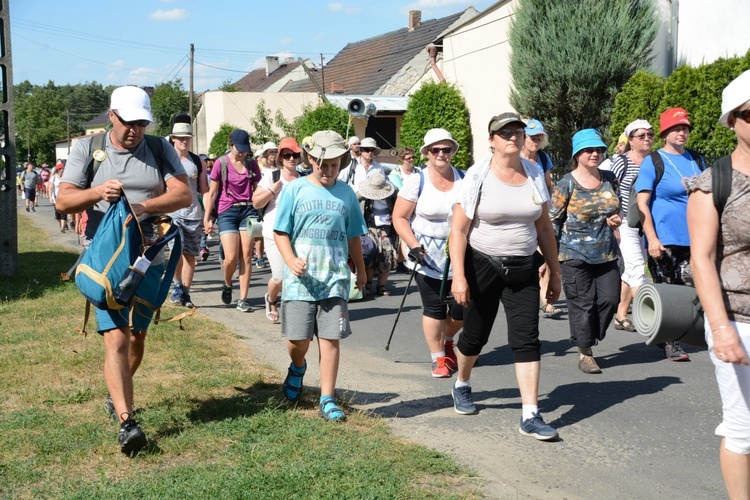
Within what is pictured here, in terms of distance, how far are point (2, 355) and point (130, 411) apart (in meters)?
2.99

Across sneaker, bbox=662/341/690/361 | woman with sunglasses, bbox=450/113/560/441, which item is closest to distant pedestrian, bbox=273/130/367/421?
woman with sunglasses, bbox=450/113/560/441

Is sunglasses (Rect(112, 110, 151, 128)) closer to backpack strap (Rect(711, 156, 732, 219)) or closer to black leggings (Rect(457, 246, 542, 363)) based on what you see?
black leggings (Rect(457, 246, 542, 363))

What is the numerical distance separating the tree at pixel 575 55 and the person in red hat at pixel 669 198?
1340cm

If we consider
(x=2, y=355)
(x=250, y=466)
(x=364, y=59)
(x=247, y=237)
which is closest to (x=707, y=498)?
(x=250, y=466)

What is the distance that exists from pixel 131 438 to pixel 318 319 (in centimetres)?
144

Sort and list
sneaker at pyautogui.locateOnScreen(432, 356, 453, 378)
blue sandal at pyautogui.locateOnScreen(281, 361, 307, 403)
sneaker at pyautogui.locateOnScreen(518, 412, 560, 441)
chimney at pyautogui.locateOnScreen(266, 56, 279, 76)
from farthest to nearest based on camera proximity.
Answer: chimney at pyautogui.locateOnScreen(266, 56, 279, 76) < sneaker at pyautogui.locateOnScreen(432, 356, 453, 378) < blue sandal at pyautogui.locateOnScreen(281, 361, 307, 403) < sneaker at pyautogui.locateOnScreen(518, 412, 560, 441)

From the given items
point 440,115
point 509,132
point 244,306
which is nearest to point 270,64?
point 440,115

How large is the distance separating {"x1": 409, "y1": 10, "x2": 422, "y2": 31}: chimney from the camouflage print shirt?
39.3 meters

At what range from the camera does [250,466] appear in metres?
4.52

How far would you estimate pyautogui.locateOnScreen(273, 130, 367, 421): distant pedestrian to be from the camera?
18.1 ft

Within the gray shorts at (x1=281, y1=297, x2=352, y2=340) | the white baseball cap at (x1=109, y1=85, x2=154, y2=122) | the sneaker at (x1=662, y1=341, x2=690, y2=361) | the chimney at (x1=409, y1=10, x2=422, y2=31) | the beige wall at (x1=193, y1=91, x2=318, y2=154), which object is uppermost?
the chimney at (x1=409, y1=10, x2=422, y2=31)

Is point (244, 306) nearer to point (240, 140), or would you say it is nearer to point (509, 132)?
point (240, 140)

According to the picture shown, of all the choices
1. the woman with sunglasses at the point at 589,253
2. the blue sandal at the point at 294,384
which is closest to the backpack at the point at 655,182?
the woman with sunglasses at the point at 589,253

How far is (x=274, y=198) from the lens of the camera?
30.7 feet
